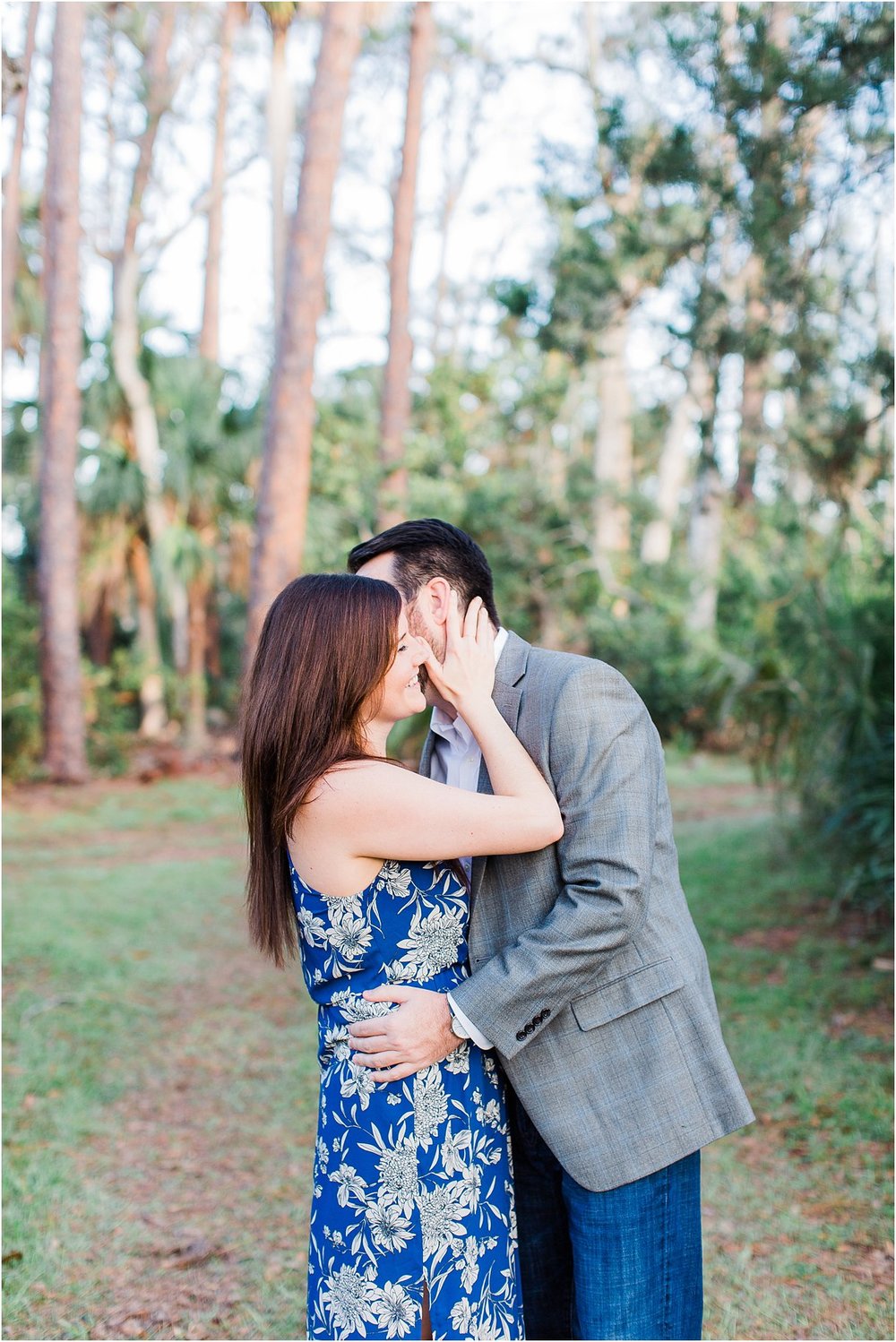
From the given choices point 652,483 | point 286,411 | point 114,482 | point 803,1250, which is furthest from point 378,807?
point 652,483

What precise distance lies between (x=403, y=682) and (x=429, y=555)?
42 cm

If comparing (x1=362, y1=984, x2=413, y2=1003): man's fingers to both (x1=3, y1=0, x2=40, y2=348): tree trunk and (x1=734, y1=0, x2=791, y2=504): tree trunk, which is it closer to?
(x1=734, y1=0, x2=791, y2=504): tree trunk

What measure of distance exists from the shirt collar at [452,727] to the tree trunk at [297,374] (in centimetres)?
839

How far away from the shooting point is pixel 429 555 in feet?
8.30

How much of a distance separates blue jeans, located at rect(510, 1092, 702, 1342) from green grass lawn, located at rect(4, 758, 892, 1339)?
4.58ft

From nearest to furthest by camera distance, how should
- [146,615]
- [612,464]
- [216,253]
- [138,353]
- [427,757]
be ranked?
[427,757]
[138,353]
[146,615]
[612,464]
[216,253]

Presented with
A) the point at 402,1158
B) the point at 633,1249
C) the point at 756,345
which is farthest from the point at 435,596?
the point at 756,345

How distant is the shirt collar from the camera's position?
252 cm

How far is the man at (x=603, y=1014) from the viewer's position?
2.04m

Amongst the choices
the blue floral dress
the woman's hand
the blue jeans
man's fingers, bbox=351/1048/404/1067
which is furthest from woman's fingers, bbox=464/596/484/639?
the blue jeans

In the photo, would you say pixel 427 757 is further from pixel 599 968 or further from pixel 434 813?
pixel 599 968

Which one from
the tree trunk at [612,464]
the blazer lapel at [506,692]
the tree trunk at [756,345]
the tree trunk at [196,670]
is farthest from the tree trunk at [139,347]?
the blazer lapel at [506,692]

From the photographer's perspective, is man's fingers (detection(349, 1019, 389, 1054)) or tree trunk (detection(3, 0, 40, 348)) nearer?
man's fingers (detection(349, 1019, 389, 1054))

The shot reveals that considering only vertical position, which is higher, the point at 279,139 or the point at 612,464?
A: the point at 279,139
